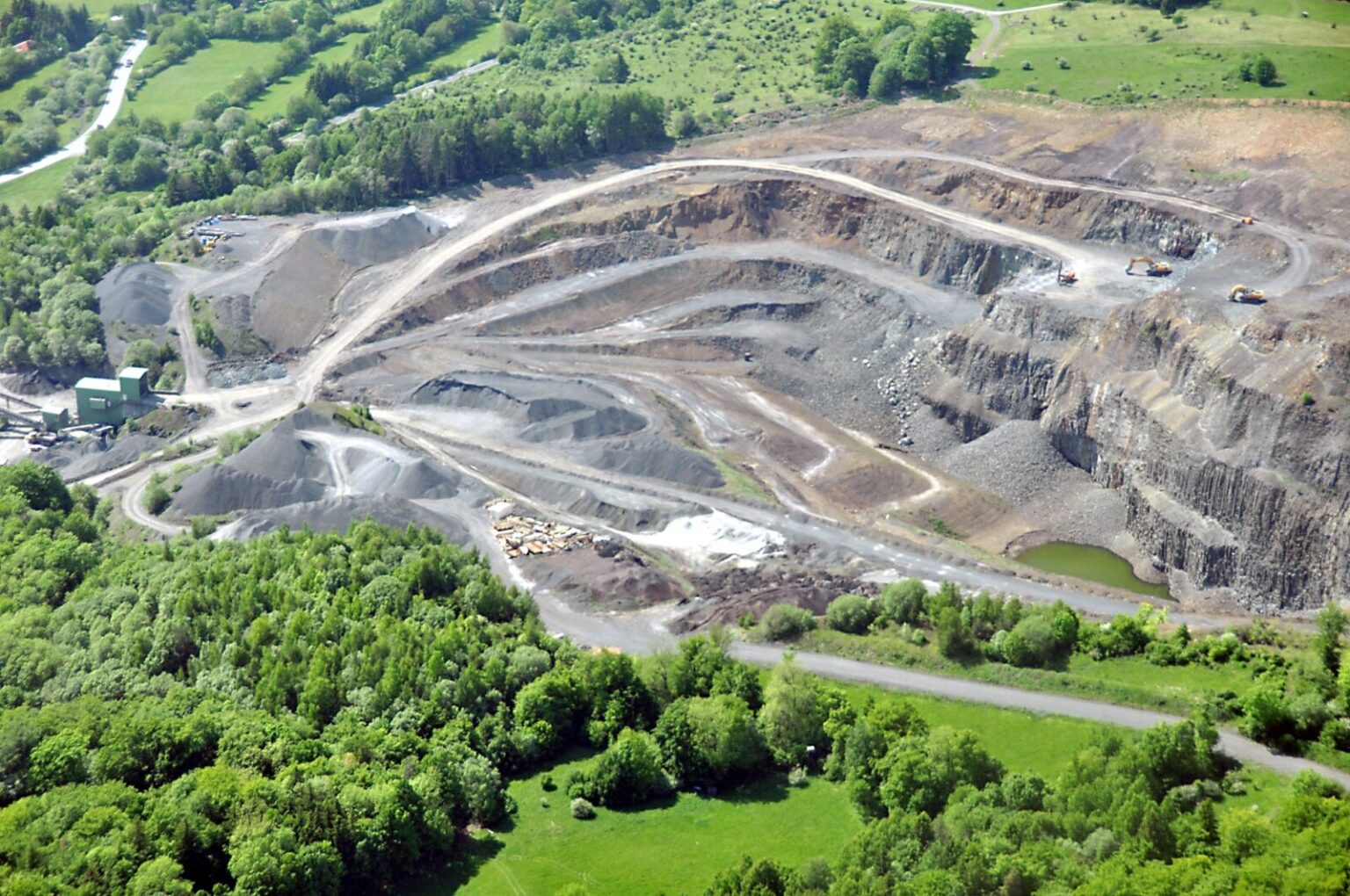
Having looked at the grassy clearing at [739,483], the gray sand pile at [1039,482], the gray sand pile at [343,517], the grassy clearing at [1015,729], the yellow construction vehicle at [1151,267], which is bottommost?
the gray sand pile at [1039,482]

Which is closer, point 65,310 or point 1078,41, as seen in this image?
point 65,310

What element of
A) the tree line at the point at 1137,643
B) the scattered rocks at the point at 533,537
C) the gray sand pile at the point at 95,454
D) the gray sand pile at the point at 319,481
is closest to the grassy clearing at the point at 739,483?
the scattered rocks at the point at 533,537

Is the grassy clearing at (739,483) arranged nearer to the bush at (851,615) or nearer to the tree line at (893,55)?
the bush at (851,615)

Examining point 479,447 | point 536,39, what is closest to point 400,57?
point 536,39

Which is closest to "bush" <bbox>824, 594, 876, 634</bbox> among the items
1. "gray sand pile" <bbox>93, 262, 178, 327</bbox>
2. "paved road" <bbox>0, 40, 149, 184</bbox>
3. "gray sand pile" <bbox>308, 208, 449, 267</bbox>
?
"gray sand pile" <bbox>308, 208, 449, 267</bbox>

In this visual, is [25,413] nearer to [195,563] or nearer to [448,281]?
[448,281]

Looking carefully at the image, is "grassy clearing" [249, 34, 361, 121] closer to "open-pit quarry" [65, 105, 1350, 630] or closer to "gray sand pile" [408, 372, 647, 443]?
"open-pit quarry" [65, 105, 1350, 630]
